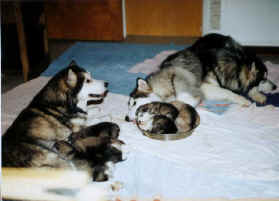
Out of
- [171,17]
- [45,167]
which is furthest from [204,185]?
[171,17]

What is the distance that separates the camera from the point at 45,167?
1604 mm

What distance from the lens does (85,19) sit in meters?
5.27

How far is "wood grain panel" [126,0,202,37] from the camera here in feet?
16.3

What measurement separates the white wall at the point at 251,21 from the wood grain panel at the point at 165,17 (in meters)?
0.45

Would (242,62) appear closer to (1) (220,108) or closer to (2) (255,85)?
(2) (255,85)

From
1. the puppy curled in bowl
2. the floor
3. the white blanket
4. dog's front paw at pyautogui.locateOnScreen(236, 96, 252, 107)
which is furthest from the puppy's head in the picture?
the floor

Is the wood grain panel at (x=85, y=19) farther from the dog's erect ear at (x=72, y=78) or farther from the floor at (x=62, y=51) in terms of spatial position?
the dog's erect ear at (x=72, y=78)

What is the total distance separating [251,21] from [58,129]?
342 centimetres

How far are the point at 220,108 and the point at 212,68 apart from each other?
47 cm

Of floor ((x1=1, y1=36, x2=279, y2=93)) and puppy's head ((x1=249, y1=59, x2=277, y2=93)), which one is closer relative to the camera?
puppy's head ((x1=249, y1=59, x2=277, y2=93))

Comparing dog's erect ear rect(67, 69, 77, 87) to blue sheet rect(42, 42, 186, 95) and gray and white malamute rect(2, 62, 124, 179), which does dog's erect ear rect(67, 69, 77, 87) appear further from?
blue sheet rect(42, 42, 186, 95)

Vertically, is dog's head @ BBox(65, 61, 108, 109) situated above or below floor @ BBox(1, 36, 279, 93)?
above

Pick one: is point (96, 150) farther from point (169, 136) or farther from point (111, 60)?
point (111, 60)

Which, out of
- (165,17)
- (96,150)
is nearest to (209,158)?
(96,150)
